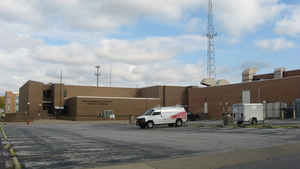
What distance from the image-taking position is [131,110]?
7262 cm

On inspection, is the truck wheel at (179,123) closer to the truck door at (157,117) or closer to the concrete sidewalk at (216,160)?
the truck door at (157,117)

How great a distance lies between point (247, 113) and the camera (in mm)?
33281

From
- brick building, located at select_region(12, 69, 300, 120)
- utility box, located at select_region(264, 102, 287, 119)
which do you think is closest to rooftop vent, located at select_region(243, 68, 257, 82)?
brick building, located at select_region(12, 69, 300, 120)

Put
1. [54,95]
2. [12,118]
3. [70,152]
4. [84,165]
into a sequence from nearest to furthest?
[84,165]
[70,152]
[12,118]
[54,95]

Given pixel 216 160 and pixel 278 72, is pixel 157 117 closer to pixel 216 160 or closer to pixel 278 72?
pixel 216 160

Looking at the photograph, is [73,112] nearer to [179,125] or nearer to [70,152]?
[179,125]

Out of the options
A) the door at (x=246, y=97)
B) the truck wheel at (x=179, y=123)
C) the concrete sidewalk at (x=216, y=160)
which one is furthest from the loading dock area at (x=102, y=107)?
the concrete sidewalk at (x=216, y=160)

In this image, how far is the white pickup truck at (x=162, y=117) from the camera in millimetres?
33094

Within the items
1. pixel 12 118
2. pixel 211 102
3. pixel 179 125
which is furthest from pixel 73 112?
pixel 179 125

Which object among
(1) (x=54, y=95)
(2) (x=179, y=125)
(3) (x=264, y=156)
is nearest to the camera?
(3) (x=264, y=156)

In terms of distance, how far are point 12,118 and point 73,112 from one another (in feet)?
40.1

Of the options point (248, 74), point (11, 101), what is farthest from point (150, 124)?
point (11, 101)

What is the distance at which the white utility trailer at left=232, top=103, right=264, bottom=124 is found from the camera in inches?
1305

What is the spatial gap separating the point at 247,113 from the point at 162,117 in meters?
8.77
